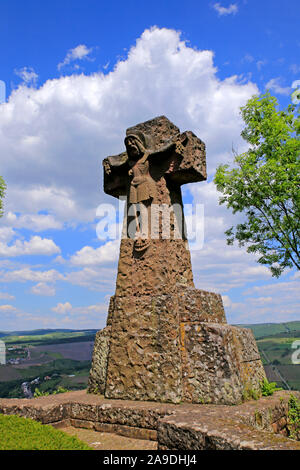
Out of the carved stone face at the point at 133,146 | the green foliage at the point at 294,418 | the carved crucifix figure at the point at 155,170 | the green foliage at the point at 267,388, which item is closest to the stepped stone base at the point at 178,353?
the green foliage at the point at 267,388

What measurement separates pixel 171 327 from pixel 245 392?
4.54 ft

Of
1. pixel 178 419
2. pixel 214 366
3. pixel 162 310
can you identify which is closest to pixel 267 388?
pixel 214 366

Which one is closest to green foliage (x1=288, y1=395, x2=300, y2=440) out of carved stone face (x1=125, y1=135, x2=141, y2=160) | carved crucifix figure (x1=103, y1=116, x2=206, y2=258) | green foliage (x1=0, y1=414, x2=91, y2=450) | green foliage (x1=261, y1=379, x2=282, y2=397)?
green foliage (x1=261, y1=379, x2=282, y2=397)

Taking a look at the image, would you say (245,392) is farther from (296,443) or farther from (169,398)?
(296,443)

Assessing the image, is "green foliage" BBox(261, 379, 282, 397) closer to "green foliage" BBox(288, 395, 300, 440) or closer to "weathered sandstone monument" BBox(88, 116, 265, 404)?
"weathered sandstone monument" BBox(88, 116, 265, 404)

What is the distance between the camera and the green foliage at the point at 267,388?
5.57m

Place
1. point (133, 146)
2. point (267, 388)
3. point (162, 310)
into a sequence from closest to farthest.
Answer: point (162, 310) < point (267, 388) < point (133, 146)

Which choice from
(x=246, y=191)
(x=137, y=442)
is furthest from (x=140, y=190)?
(x=246, y=191)

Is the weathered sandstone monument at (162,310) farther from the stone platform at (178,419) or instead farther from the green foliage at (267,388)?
the stone platform at (178,419)

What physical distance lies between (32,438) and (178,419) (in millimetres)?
1591

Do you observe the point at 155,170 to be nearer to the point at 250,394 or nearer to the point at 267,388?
the point at 250,394

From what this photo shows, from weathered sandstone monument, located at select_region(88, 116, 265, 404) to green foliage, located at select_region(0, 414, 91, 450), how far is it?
1.61 m

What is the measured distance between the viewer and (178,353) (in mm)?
5195

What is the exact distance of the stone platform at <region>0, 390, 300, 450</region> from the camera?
3320 millimetres
